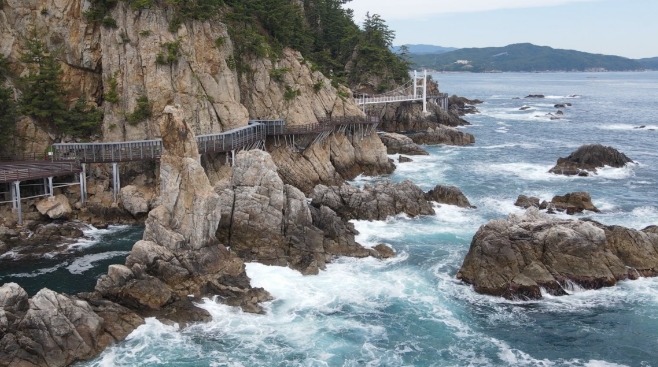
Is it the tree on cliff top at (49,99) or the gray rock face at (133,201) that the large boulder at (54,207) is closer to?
the gray rock face at (133,201)

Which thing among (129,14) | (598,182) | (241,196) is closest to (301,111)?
(129,14)

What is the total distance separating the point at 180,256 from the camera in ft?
105

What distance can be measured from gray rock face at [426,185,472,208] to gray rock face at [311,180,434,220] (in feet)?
8.15

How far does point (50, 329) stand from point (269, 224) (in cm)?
1500

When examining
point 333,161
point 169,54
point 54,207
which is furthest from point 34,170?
point 333,161

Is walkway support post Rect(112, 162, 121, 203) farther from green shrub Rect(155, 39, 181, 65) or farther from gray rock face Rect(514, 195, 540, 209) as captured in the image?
gray rock face Rect(514, 195, 540, 209)

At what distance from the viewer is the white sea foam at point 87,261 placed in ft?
114

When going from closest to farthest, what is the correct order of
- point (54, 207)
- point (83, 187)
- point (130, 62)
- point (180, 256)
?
point (180, 256) < point (54, 207) < point (83, 187) < point (130, 62)

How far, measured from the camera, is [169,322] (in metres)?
28.1

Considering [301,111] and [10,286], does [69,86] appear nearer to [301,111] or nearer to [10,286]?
[301,111]

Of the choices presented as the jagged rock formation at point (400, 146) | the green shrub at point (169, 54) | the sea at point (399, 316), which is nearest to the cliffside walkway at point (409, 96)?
the jagged rock formation at point (400, 146)

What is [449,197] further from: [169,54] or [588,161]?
[169,54]

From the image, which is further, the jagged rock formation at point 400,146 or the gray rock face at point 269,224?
the jagged rock formation at point 400,146

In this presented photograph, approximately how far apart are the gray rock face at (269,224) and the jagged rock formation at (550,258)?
25.9 feet
